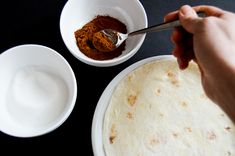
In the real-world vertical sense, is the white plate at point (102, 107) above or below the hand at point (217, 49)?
below

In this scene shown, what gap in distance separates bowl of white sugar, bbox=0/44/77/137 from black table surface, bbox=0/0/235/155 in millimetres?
65

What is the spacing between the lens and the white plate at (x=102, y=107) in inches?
33.1

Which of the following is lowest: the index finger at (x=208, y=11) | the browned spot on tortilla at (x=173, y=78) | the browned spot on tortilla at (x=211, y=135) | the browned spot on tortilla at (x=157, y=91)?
the browned spot on tortilla at (x=211, y=135)

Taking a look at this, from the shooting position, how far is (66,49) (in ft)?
3.22

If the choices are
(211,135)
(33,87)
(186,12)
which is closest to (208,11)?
(186,12)

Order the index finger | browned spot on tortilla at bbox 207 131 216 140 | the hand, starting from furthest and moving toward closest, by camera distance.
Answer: browned spot on tortilla at bbox 207 131 216 140 < the index finger < the hand

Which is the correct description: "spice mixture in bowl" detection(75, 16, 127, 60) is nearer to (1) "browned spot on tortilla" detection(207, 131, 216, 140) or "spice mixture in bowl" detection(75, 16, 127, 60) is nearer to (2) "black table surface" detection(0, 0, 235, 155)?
(2) "black table surface" detection(0, 0, 235, 155)

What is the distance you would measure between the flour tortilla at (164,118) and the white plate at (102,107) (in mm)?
12

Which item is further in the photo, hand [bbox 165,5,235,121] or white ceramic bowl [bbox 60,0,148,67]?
white ceramic bowl [bbox 60,0,148,67]

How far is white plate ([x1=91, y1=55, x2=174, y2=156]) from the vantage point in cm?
84

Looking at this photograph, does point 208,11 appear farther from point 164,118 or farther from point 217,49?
point 164,118

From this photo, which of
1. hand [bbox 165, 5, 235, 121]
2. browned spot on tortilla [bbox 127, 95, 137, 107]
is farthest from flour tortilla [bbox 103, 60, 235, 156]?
hand [bbox 165, 5, 235, 121]

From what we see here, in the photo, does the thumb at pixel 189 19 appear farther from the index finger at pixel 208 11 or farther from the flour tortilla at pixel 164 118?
the flour tortilla at pixel 164 118

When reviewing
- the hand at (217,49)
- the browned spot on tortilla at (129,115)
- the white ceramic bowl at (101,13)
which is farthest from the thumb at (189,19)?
the browned spot on tortilla at (129,115)
